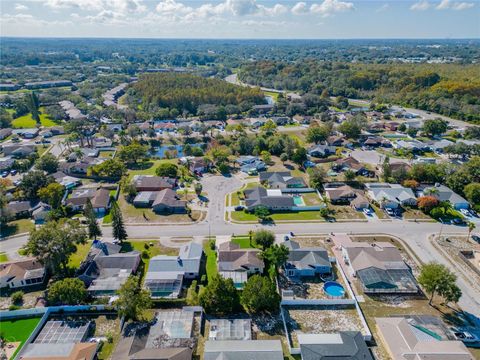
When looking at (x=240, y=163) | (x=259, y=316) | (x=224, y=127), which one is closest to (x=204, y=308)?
(x=259, y=316)

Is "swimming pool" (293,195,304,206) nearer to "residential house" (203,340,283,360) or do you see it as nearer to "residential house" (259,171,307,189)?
"residential house" (259,171,307,189)

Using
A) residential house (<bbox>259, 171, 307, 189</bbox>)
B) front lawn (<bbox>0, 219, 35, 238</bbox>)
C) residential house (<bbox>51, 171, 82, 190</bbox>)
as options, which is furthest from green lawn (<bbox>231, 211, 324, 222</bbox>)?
residential house (<bbox>51, 171, 82, 190</bbox>)

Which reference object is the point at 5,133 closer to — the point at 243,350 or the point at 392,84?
the point at 243,350

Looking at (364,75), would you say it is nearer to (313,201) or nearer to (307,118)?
(307,118)

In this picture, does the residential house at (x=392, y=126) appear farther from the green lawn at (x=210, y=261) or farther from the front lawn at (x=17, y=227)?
the front lawn at (x=17, y=227)

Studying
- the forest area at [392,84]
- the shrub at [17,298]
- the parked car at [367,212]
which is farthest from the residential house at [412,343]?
the forest area at [392,84]

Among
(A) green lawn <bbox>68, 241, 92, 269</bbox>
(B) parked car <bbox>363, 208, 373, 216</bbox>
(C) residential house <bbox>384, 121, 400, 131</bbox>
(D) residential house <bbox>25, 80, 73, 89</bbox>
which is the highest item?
(D) residential house <bbox>25, 80, 73, 89</bbox>
